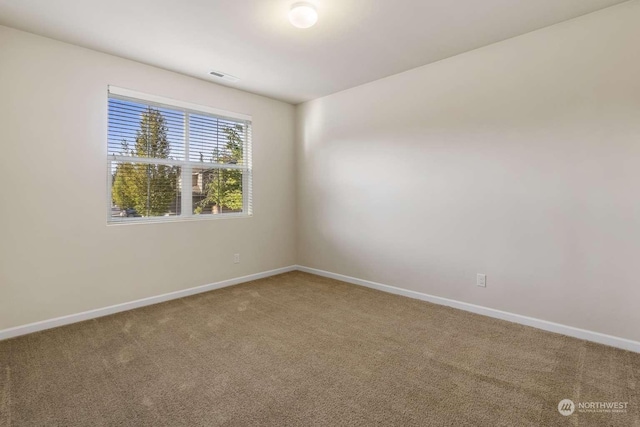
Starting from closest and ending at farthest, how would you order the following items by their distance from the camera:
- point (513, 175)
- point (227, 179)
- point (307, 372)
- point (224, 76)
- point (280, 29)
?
point (307, 372)
point (280, 29)
point (513, 175)
point (224, 76)
point (227, 179)

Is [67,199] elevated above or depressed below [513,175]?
below

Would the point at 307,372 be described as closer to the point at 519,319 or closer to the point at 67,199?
the point at 519,319

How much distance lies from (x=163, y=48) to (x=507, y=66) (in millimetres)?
3158

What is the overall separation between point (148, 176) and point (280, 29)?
206 centimetres

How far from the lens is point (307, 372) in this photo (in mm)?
2102

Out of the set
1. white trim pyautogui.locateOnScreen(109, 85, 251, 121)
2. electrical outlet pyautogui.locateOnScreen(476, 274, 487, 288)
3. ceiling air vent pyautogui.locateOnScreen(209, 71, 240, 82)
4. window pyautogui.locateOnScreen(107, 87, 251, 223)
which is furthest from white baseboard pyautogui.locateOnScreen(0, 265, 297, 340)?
electrical outlet pyautogui.locateOnScreen(476, 274, 487, 288)

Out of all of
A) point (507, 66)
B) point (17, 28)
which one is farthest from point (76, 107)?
point (507, 66)

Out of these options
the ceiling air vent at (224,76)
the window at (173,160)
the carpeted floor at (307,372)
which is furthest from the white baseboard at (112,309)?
the ceiling air vent at (224,76)

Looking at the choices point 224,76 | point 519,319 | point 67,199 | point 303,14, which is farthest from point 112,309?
point 519,319

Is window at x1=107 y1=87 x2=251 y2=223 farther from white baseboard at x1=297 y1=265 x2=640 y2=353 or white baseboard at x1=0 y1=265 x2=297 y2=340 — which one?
white baseboard at x1=297 y1=265 x2=640 y2=353

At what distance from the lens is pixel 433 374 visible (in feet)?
6.78

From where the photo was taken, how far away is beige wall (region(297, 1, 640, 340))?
2395mm

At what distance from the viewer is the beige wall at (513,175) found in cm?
239

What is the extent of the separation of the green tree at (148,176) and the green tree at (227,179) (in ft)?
1.46
